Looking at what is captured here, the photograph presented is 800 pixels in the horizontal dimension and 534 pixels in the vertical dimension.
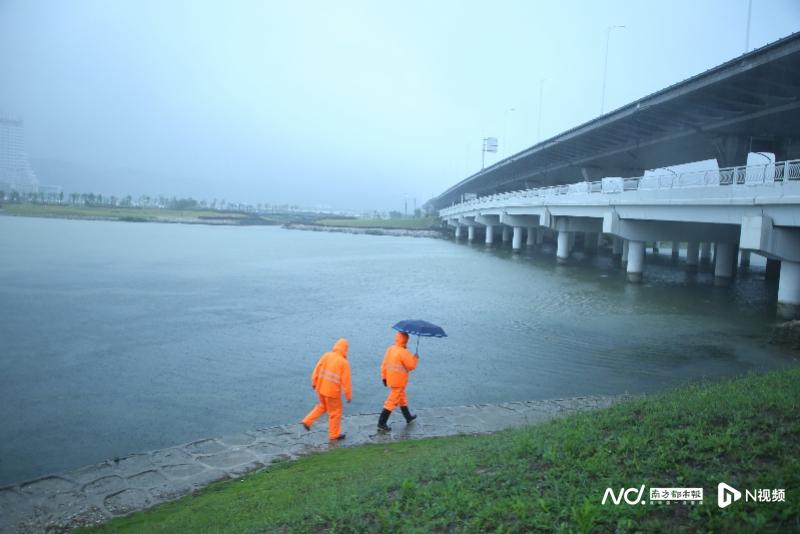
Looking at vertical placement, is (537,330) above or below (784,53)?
below

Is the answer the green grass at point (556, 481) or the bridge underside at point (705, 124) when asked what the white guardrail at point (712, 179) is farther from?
the green grass at point (556, 481)

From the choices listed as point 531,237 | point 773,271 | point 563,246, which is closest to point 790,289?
point 773,271

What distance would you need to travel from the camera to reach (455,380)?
42.5 ft

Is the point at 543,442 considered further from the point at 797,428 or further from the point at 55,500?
the point at 55,500

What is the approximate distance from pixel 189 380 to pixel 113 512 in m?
6.21

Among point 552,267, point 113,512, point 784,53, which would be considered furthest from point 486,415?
point 552,267

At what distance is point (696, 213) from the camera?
79.3ft

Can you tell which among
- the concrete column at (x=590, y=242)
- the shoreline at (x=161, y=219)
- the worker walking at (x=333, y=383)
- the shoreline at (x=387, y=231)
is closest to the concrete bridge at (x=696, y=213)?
the concrete column at (x=590, y=242)

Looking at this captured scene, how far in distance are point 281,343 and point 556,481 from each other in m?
12.2

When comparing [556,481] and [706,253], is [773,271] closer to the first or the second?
[706,253]

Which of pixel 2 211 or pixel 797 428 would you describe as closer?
pixel 797 428

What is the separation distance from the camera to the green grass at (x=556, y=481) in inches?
174

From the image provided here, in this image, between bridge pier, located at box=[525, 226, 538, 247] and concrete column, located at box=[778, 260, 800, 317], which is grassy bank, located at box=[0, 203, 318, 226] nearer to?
bridge pier, located at box=[525, 226, 538, 247]

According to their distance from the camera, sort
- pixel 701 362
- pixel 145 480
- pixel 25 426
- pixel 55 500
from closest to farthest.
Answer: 1. pixel 55 500
2. pixel 145 480
3. pixel 25 426
4. pixel 701 362
